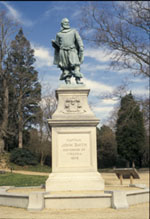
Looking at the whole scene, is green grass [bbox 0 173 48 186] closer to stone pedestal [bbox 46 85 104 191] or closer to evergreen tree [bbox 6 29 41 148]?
stone pedestal [bbox 46 85 104 191]

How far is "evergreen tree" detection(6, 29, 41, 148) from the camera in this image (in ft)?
115

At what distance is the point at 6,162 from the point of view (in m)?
30.5

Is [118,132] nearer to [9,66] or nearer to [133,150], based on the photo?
[133,150]

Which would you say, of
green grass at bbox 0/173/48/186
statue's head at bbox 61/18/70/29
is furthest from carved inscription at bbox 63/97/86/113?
green grass at bbox 0/173/48/186

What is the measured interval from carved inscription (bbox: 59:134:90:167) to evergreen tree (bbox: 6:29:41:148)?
24522 millimetres

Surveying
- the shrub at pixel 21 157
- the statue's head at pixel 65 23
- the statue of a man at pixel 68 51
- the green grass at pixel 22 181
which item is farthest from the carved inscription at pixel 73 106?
the shrub at pixel 21 157

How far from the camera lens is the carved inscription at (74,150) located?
9.70 metres

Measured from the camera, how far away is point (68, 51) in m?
11.0

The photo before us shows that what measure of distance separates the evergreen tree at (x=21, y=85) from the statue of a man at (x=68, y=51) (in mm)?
22438

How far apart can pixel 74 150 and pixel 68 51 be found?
3898 mm

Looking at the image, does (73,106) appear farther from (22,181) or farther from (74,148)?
(22,181)

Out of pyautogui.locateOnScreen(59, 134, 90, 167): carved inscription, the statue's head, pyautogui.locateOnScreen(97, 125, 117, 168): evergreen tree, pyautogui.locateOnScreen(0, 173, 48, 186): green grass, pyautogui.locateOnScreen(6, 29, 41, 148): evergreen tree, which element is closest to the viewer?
pyautogui.locateOnScreen(59, 134, 90, 167): carved inscription

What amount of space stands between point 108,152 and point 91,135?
112 ft

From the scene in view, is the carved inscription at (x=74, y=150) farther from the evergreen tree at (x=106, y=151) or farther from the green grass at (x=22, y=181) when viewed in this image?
the evergreen tree at (x=106, y=151)
